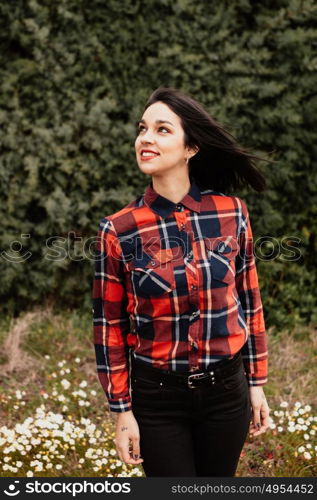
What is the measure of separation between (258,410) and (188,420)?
38 cm

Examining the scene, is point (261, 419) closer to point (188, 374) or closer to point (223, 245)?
point (188, 374)

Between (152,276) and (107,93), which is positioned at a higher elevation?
(107,93)

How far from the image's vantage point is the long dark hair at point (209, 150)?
6.72 ft

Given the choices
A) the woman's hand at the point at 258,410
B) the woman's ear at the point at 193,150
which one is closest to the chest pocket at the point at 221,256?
the woman's ear at the point at 193,150

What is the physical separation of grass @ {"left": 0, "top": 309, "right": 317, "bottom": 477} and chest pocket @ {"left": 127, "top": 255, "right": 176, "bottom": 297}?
1.45 metres

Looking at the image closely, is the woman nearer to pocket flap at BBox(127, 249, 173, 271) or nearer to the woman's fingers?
pocket flap at BBox(127, 249, 173, 271)

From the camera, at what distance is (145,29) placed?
445 cm

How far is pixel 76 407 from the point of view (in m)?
3.69

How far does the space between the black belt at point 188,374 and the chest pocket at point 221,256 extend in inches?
12.6

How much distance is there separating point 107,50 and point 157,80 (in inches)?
18.6

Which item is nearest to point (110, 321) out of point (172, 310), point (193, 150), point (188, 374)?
point (172, 310)

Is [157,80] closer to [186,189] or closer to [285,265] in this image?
[285,265]

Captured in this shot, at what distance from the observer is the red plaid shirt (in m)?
1.97
